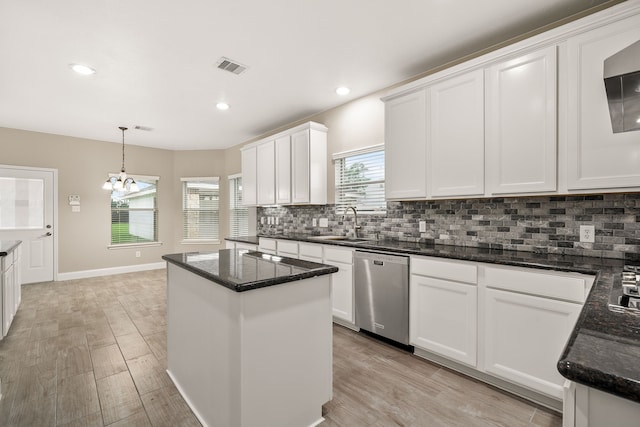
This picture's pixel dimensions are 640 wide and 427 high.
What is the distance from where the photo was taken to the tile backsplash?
204cm

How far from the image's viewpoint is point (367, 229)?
3664mm

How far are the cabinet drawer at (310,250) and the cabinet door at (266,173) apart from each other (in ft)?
4.16

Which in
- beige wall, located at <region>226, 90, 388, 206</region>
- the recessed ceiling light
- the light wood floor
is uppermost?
the recessed ceiling light

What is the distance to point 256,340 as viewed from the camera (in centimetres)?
147

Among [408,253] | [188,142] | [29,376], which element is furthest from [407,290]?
[188,142]

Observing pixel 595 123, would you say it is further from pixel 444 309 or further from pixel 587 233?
pixel 444 309

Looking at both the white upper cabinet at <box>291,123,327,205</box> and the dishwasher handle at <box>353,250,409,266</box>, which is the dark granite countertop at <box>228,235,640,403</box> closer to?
the dishwasher handle at <box>353,250,409,266</box>

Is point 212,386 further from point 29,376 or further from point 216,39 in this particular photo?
point 216,39

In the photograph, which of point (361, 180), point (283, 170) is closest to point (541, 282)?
point (361, 180)

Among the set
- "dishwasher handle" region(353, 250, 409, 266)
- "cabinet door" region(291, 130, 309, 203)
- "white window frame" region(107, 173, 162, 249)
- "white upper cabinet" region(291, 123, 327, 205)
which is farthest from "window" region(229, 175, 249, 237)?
"dishwasher handle" region(353, 250, 409, 266)

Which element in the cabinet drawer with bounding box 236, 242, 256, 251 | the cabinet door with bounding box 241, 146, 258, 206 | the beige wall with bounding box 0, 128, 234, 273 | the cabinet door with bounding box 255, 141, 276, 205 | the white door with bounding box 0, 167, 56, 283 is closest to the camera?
the cabinet drawer with bounding box 236, 242, 256, 251

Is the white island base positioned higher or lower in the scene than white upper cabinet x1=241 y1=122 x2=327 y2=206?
lower

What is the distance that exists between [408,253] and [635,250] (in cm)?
145

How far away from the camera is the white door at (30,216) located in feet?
16.4
